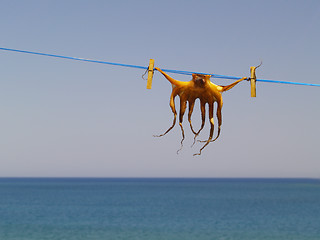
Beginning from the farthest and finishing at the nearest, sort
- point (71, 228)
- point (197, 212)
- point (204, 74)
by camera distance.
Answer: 1. point (197, 212)
2. point (71, 228)
3. point (204, 74)

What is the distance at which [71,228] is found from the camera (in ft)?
228

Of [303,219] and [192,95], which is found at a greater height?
[192,95]

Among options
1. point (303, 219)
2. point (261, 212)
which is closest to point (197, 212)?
point (261, 212)

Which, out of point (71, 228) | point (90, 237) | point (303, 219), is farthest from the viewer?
point (303, 219)

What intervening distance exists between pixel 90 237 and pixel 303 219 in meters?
40.7

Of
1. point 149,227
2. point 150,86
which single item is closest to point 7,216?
point 149,227

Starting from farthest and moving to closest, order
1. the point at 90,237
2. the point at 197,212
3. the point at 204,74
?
the point at 197,212
the point at 90,237
the point at 204,74

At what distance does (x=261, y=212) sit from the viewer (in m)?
97.0

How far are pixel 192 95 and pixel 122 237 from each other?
54587 mm

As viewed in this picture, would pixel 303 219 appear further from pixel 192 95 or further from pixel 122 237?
pixel 192 95

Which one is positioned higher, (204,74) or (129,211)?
(204,74)

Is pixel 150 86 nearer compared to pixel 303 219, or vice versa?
pixel 150 86

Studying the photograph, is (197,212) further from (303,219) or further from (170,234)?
(170,234)

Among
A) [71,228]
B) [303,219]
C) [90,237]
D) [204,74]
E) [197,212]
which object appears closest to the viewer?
[204,74]
